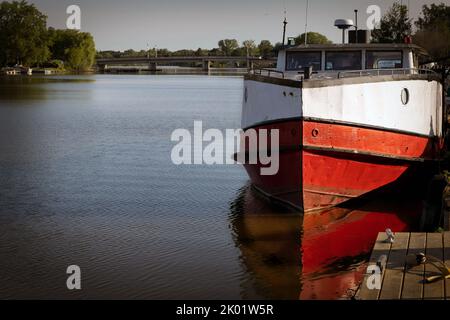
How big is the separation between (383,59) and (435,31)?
40.8 metres

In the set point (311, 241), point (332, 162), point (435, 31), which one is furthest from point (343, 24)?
point (435, 31)

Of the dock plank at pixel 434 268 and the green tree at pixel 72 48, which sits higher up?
the green tree at pixel 72 48

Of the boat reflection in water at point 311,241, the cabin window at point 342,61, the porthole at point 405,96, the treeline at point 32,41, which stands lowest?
the boat reflection in water at point 311,241

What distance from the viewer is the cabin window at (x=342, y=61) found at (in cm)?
2111

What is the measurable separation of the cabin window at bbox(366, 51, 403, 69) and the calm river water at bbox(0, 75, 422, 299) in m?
5.27

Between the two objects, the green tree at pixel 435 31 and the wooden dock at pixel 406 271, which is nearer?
the wooden dock at pixel 406 271

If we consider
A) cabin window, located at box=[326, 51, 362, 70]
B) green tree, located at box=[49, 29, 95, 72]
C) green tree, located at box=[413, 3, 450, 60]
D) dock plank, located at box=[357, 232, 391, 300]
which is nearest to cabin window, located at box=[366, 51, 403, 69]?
cabin window, located at box=[326, 51, 362, 70]

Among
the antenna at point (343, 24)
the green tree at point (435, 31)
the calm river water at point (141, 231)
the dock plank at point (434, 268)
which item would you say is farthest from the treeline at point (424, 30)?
the dock plank at point (434, 268)

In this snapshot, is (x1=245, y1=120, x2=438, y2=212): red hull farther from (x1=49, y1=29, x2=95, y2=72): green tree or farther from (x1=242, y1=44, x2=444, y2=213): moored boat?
(x1=49, y1=29, x2=95, y2=72): green tree

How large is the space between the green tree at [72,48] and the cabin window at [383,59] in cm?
16637

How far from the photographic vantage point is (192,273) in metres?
13.9

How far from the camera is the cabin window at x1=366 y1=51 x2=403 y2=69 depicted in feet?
69.3

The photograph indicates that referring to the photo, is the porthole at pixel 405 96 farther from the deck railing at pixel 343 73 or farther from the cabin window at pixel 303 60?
the cabin window at pixel 303 60
